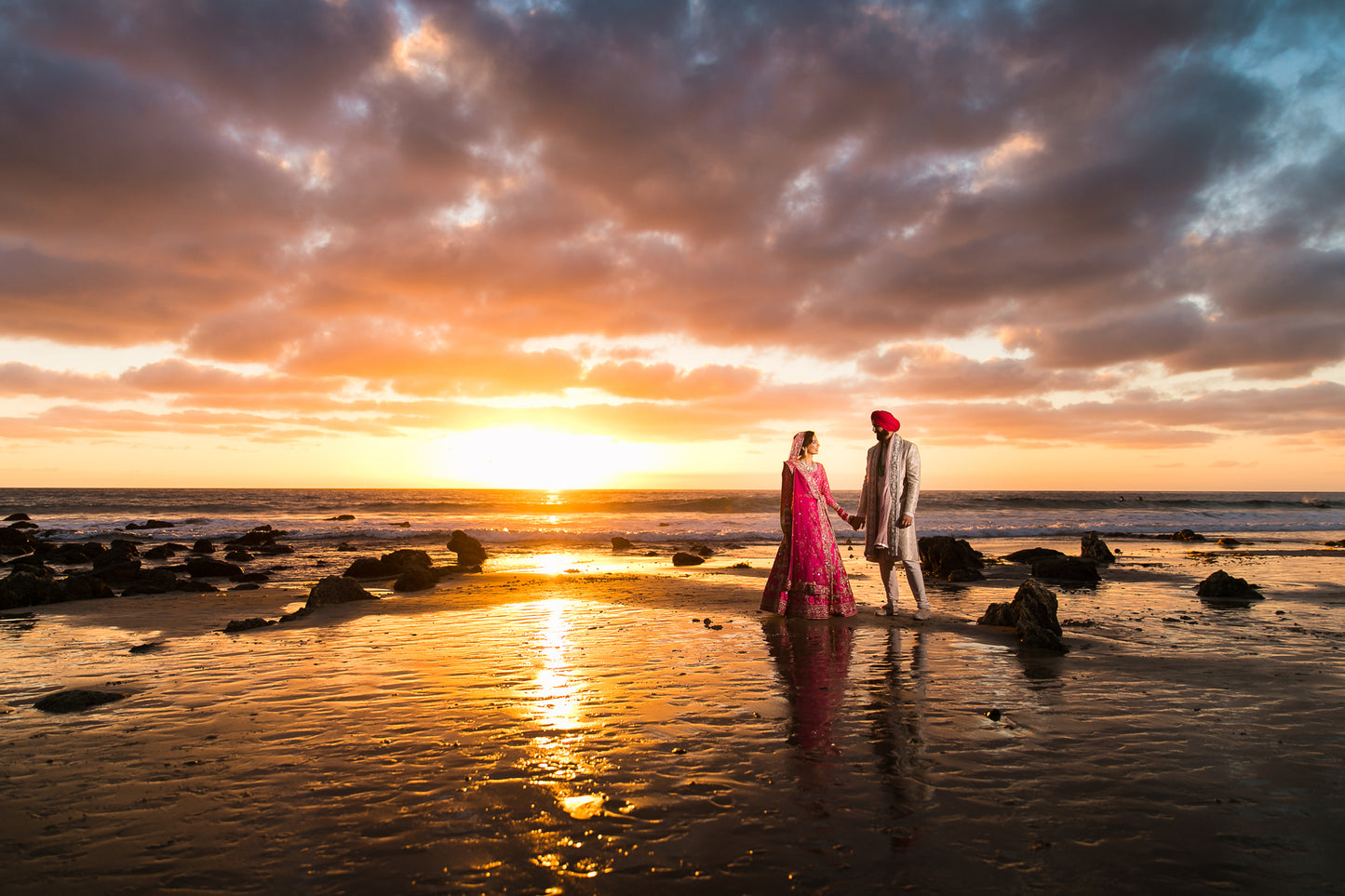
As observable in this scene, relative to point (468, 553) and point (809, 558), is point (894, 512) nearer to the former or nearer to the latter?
point (809, 558)

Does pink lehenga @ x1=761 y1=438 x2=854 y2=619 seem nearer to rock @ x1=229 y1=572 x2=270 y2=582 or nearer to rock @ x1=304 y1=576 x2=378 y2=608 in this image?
rock @ x1=304 y1=576 x2=378 y2=608

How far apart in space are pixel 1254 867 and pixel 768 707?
110 inches

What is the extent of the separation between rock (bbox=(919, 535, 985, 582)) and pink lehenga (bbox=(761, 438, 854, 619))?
6.32 m

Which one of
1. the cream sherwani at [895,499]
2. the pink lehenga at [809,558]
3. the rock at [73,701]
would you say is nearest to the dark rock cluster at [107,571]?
the rock at [73,701]

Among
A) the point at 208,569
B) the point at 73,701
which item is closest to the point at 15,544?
the point at 208,569

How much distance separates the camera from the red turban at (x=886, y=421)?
9.59m

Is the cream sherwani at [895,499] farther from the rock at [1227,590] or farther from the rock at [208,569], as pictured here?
the rock at [208,569]

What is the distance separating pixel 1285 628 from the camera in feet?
27.1

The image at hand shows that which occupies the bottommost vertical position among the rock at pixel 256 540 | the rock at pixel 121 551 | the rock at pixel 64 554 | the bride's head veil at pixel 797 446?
the rock at pixel 256 540

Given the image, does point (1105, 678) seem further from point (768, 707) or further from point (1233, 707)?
point (768, 707)

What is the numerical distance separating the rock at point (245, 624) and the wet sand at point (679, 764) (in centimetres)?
64

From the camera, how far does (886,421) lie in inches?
378

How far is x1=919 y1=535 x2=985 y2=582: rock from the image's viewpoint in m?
14.7

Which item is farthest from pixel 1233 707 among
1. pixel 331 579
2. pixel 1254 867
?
pixel 331 579
